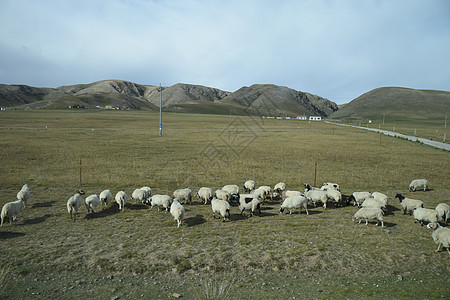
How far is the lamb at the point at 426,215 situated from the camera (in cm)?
1030

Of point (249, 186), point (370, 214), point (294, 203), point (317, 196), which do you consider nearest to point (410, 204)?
point (370, 214)

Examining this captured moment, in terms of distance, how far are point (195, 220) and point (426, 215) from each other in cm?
970

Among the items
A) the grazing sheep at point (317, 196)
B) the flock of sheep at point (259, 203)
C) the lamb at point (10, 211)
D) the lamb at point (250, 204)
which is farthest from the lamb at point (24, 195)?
the grazing sheep at point (317, 196)

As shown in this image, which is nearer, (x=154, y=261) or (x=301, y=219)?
(x=154, y=261)

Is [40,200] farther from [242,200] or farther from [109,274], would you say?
[242,200]

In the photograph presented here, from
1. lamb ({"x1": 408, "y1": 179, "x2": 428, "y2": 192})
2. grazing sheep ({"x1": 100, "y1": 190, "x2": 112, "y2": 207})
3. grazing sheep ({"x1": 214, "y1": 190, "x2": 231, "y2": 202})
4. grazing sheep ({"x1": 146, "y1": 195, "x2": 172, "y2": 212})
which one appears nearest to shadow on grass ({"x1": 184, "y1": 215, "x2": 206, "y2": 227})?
grazing sheep ({"x1": 146, "y1": 195, "x2": 172, "y2": 212})

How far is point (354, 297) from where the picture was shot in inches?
247

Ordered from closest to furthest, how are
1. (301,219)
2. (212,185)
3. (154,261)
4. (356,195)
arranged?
(154,261)
(301,219)
(356,195)
(212,185)

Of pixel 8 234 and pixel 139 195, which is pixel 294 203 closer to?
pixel 139 195

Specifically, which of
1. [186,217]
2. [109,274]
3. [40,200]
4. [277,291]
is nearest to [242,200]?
[186,217]

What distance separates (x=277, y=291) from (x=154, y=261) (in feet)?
12.3

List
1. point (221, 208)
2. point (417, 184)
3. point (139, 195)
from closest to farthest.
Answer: point (221, 208), point (139, 195), point (417, 184)

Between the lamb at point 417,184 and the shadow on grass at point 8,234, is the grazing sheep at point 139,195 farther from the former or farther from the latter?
the lamb at point 417,184

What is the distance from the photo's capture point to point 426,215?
1048 centimetres
